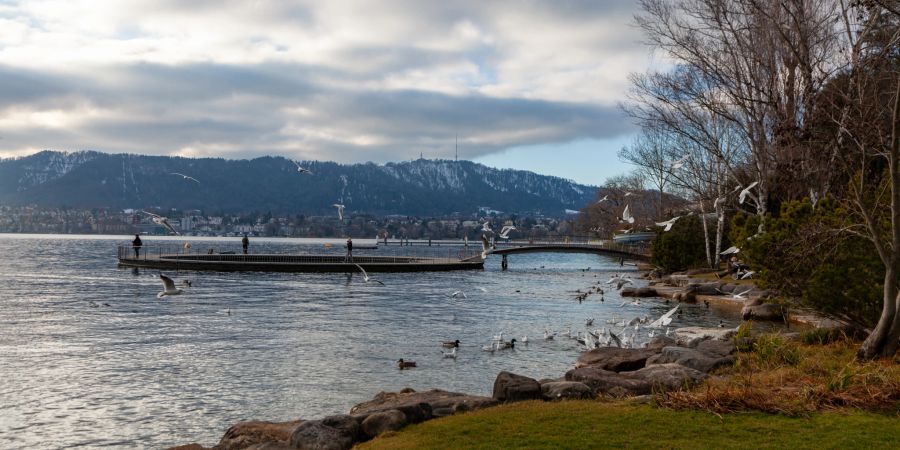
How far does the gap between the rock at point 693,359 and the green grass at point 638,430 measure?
220 inches

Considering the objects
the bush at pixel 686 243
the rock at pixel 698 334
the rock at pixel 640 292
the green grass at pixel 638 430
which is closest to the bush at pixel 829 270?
the rock at pixel 698 334

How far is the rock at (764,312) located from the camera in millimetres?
34094

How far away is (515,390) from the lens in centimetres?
1407

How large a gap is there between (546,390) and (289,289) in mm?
44592

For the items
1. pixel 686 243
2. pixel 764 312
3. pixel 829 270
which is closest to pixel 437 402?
pixel 829 270

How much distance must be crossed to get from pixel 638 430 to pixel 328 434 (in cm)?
480

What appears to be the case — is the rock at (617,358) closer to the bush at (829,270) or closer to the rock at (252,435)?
the bush at (829,270)

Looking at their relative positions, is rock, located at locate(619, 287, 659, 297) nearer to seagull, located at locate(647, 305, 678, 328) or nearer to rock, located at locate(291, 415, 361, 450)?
seagull, located at locate(647, 305, 678, 328)

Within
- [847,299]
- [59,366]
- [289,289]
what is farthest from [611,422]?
[289,289]

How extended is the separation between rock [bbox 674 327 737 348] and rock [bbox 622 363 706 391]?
7934 mm

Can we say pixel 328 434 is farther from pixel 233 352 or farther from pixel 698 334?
pixel 698 334

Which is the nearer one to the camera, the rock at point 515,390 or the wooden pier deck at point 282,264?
the rock at point 515,390

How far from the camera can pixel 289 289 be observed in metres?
56.7

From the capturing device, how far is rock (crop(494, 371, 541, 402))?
14.0 m
